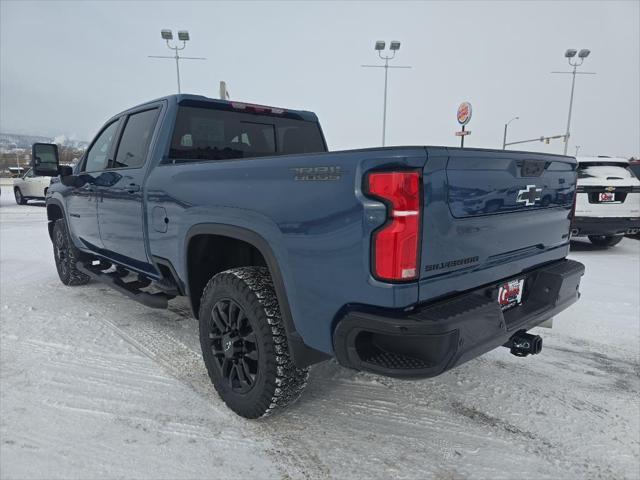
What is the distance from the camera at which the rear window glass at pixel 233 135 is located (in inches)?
133

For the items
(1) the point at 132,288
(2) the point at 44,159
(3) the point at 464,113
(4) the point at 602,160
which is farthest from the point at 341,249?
(3) the point at 464,113

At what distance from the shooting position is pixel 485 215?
6.66 ft

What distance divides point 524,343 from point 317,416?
4.10 ft

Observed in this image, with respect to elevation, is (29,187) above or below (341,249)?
below

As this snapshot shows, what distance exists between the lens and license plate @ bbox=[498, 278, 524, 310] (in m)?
2.28

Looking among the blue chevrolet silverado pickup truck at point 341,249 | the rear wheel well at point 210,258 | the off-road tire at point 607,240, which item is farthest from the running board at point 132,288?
the off-road tire at point 607,240

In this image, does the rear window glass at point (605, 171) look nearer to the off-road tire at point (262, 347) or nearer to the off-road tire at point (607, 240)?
the off-road tire at point (607, 240)

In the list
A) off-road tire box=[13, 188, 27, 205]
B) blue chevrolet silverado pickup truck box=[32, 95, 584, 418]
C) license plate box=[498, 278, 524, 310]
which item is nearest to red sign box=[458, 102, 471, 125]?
blue chevrolet silverado pickup truck box=[32, 95, 584, 418]

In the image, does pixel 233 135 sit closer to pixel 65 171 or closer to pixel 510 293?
pixel 65 171

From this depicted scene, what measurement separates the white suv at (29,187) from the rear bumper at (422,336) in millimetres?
17787

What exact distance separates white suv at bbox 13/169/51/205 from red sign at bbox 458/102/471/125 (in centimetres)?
1495

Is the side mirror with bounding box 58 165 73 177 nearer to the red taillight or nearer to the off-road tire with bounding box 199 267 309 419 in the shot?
the off-road tire with bounding box 199 267 309 419

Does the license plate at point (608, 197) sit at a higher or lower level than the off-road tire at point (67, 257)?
higher

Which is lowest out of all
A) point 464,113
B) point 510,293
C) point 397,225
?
point 510,293
